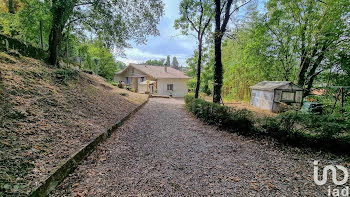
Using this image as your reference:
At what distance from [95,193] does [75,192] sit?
0.27 m

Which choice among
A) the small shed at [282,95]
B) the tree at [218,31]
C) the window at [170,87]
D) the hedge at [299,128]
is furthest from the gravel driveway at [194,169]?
the window at [170,87]

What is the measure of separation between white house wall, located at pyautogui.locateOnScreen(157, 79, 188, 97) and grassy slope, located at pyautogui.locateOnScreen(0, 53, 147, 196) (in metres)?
16.2

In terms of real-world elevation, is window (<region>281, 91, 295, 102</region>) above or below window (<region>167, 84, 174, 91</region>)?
below

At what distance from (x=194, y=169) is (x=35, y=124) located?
3.26 m

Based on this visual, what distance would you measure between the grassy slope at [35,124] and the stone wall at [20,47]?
645 mm

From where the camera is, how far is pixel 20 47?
593 centimetres

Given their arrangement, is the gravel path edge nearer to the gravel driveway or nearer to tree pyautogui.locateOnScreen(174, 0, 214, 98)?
the gravel driveway

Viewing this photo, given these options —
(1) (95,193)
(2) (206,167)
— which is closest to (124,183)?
(1) (95,193)

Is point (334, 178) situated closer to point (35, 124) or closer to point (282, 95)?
point (35, 124)

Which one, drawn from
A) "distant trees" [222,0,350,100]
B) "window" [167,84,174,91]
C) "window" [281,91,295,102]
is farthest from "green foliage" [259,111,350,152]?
"window" [167,84,174,91]

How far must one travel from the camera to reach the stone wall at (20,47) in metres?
5.24

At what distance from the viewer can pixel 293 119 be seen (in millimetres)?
4137

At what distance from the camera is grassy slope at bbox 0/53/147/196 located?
2008 millimetres

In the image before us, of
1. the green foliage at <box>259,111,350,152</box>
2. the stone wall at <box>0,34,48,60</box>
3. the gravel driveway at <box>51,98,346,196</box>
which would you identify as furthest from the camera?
the stone wall at <box>0,34,48,60</box>
